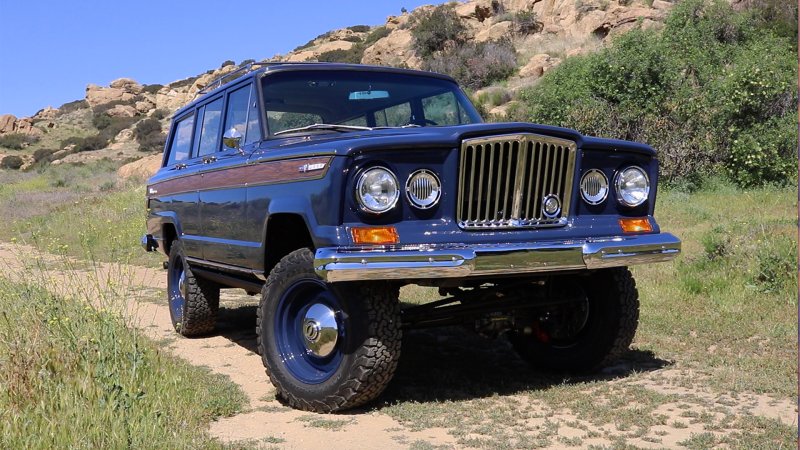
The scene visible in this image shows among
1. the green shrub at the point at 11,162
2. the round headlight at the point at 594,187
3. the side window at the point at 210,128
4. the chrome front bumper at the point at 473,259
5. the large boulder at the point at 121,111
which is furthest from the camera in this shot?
the large boulder at the point at 121,111

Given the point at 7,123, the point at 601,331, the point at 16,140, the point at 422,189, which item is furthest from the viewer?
the point at 7,123

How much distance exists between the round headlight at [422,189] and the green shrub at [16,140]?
55.2 m

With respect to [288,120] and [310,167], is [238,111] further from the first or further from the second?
[310,167]

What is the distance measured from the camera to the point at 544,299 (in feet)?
16.3

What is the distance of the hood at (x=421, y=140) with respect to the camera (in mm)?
4023

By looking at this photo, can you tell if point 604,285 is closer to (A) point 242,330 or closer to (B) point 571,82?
(A) point 242,330

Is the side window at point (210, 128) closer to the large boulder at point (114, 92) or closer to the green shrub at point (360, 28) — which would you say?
the green shrub at point (360, 28)

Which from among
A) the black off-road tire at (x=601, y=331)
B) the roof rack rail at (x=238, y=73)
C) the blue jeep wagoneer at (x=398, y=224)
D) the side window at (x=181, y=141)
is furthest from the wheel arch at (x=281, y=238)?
the side window at (x=181, y=141)

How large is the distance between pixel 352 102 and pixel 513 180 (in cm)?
149

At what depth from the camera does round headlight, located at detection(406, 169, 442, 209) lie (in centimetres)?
411

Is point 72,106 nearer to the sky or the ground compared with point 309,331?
nearer to the sky

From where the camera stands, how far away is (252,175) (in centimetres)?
489

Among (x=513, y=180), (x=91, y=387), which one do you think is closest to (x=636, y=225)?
(x=513, y=180)

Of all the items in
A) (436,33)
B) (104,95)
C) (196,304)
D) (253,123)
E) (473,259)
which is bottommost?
(196,304)
